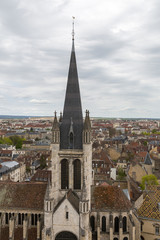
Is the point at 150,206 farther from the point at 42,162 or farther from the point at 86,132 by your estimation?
the point at 42,162

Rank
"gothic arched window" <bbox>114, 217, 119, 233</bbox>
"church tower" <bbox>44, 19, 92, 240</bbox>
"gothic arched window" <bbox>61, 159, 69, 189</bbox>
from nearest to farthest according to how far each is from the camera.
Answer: "church tower" <bbox>44, 19, 92, 240</bbox> < "gothic arched window" <bbox>61, 159, 69, 189</bbox> < "gothic arched window" <bbox>114, 217, 119, 233</bbox>

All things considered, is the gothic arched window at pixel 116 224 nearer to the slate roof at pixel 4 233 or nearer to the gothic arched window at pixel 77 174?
the gothic arched window at pixel 77 174

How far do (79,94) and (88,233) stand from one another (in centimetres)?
1938

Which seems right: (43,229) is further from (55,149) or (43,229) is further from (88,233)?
(55,149)

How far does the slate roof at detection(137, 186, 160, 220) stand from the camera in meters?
44.2

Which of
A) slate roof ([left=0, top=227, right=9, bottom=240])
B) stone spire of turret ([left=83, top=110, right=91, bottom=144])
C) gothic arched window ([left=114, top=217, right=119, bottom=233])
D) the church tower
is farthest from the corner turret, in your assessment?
slate roof ([left=0, top=227, right=9, bottom=240])

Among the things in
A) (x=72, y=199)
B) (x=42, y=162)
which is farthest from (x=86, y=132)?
(x=42, y=162)

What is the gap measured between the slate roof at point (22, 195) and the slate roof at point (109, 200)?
824 centimetres

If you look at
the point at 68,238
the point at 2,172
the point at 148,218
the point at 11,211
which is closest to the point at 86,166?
the point at 68,238

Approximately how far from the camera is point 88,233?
33.9m

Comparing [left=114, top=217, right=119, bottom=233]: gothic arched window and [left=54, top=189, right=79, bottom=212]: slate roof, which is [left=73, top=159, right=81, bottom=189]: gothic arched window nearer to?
[left=54, top=189, right=79, bottom=212]: slate roof

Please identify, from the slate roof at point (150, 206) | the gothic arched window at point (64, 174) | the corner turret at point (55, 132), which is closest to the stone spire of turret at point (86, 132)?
the corner turret at point (55, 132)

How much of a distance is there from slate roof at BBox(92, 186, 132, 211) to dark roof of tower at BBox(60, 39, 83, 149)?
9.07 metres

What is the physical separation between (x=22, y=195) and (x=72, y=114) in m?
15.0
